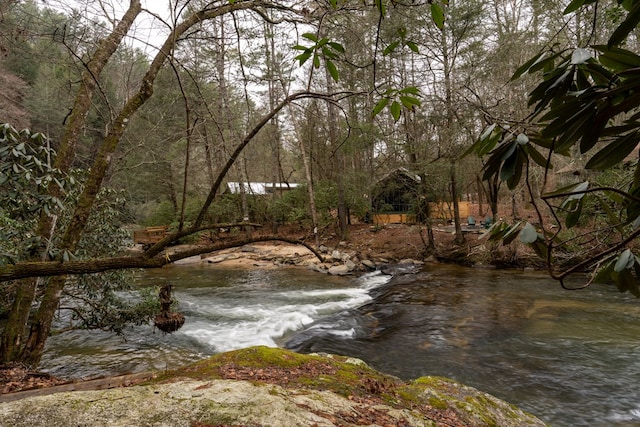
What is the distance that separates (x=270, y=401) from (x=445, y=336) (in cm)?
549

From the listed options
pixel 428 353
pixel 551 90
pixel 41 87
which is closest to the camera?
pixel 551 90

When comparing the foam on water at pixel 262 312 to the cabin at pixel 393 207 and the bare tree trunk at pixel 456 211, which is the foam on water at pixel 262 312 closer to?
the bare tree trunk at pixel 456 211

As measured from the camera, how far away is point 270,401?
182 centimetres

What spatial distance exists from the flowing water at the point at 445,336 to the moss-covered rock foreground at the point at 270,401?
2.15 m

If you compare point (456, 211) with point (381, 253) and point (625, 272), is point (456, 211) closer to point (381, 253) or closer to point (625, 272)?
point (381, 253)

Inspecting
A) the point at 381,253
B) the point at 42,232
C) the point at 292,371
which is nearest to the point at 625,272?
the point at 292,371

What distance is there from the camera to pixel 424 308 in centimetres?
818

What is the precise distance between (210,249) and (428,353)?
5169mm

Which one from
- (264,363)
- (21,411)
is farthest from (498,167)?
(264,363)

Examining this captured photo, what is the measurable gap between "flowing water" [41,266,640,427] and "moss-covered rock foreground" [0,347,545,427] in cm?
215

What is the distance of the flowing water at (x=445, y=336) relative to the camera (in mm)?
4645

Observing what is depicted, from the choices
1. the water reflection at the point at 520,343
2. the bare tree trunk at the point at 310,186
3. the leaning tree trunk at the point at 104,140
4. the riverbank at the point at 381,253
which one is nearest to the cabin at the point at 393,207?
the riverbank at the point at 381,253

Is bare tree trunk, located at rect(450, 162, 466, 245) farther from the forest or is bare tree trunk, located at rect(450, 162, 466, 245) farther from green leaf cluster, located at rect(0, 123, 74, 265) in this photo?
green leaf cluster, located at rect(0, 123, 74, 265)

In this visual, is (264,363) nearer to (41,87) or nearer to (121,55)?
(121,55)
